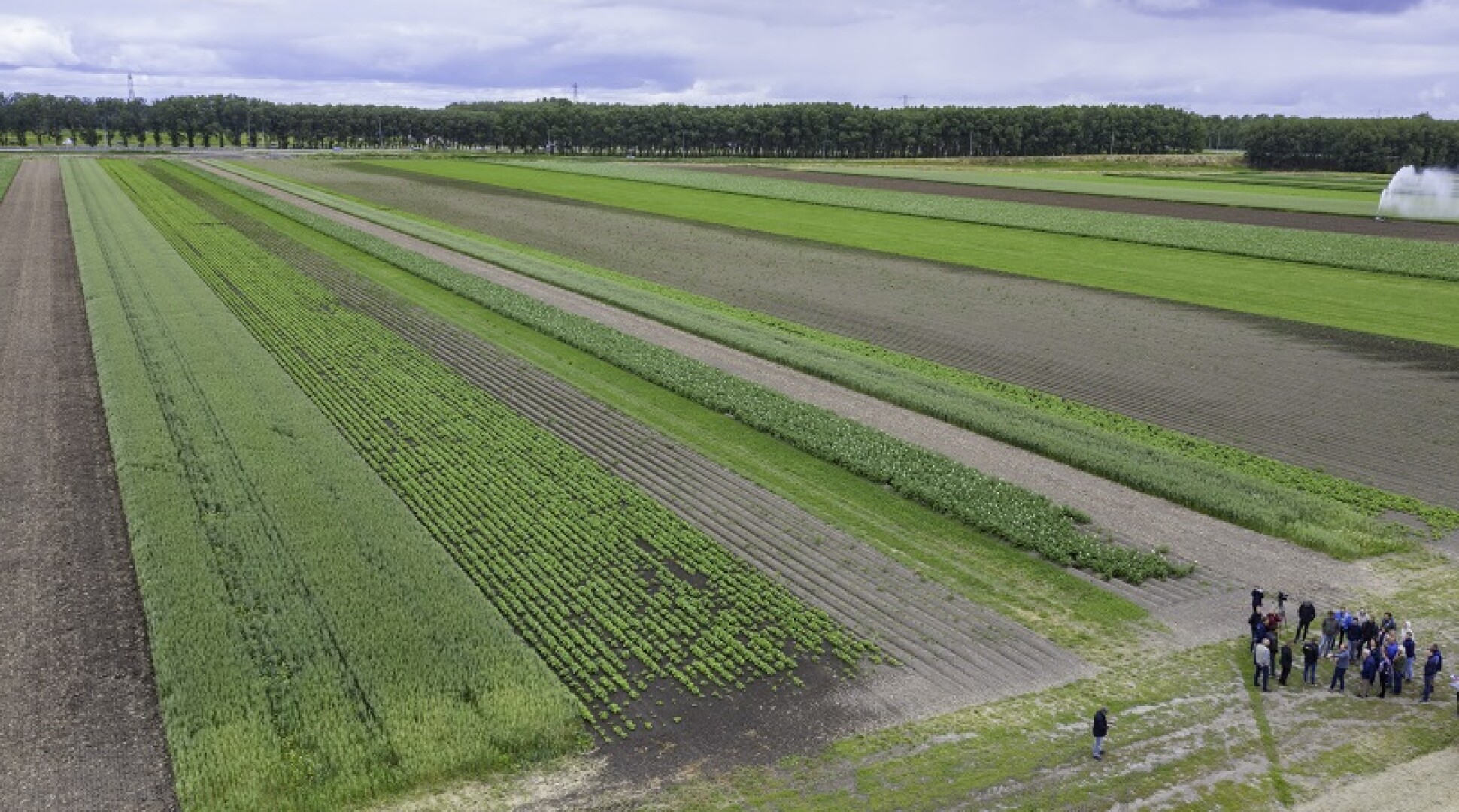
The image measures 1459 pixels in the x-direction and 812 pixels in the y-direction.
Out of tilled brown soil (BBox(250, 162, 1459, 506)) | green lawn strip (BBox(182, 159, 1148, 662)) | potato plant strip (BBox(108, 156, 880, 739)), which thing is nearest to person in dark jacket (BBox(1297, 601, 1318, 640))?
green lawn strip (BBox(182, 159, 1148, 662))

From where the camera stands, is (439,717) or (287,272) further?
(287,272)

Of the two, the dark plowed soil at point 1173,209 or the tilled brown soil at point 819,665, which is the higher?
the dark plowed soil at point 1173,209

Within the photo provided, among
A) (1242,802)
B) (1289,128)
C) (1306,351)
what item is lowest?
(1242,802)

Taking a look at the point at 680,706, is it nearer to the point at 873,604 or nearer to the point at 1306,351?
the point at 873,604

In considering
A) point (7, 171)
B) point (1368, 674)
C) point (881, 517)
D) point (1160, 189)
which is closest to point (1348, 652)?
point (1368, 674)

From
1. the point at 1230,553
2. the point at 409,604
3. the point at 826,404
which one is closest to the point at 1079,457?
the point at 1230,553

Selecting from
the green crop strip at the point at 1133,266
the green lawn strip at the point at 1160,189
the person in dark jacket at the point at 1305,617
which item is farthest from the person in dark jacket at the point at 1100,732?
the green lawn strip at the point at 1160,189

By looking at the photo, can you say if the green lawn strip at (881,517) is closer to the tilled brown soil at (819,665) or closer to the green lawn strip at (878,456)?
the green lawn strip at (878,456)
